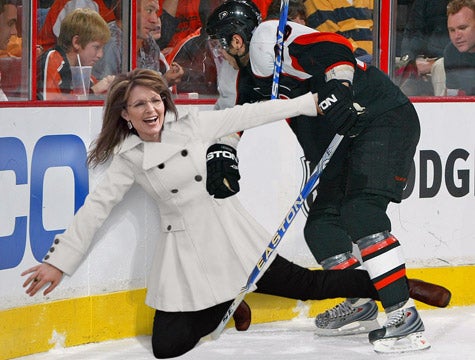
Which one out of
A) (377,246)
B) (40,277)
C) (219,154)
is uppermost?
(219,154)

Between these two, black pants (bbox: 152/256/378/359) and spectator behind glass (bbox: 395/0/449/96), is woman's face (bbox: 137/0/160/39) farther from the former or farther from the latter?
spectator behind glass (bbox: 395/0/449/96)

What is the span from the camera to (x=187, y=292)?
4965 millimetres

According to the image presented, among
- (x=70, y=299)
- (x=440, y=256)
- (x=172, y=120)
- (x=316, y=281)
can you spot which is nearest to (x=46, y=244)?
(x=70, y=299)

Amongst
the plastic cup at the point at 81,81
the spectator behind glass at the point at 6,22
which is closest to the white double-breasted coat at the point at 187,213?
the plastic cup at the point at 81,81

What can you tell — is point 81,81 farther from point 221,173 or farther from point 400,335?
point 400,335

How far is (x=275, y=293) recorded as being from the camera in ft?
16.9

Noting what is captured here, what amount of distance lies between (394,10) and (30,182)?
1.80 m

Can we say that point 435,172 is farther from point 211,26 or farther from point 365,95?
point 211,26

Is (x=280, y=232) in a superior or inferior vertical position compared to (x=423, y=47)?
inferior

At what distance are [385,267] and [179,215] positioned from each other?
752 mm

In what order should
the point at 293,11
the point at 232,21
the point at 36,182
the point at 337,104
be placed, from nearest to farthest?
1. the point at 337,104
2. the point at 36,182
3. the point at 232,21
4. the point at 293,11

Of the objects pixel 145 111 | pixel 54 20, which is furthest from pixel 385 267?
pixel 54 20

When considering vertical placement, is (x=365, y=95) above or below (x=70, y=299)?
above

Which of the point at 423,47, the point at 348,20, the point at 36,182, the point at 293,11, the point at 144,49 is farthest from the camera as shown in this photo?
the point at 423,47
